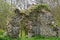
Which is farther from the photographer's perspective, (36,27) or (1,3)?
(1,3)

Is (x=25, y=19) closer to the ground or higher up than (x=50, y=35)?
higher up

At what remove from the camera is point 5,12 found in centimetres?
1517

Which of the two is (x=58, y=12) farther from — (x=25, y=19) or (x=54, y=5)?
(x=25, y=19)

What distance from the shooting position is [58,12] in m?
15.9

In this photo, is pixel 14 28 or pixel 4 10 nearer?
pixel 14 28

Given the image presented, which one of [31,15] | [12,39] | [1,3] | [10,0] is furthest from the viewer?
[10,0]

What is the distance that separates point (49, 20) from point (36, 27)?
801 mm

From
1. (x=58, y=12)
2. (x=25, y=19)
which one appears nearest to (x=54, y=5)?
(x=58, y=12)

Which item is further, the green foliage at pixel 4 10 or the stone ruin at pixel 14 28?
the green foliage at pixel 4 10

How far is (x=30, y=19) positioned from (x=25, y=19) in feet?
1.76

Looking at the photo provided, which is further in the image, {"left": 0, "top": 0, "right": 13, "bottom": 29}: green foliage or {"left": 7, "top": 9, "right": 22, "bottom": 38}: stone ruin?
{"left": 0, "top": 0, "right": 13, "bottom": 29}: green foliage

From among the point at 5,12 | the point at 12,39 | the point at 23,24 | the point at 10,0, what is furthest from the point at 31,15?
the point at 10,0

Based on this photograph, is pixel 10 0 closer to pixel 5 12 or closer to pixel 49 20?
pixel 5 12

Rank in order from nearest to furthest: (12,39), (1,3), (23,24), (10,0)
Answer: (12,39) → (23,24) → (1,3) → (10,0)
